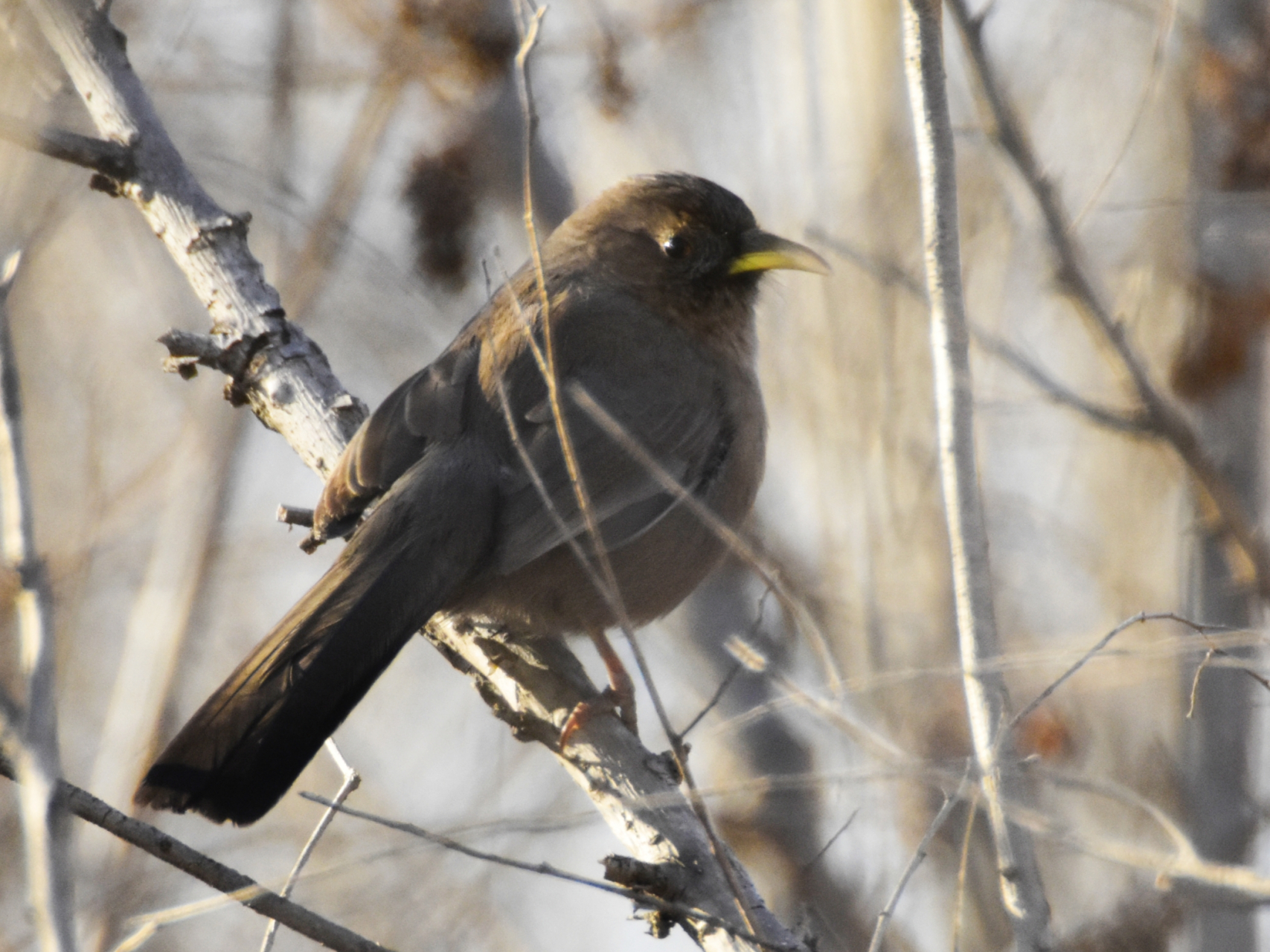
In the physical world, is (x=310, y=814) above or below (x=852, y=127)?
below

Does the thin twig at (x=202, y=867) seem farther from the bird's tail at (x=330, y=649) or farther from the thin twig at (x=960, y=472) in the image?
the thin twig at (x=960, y=472)

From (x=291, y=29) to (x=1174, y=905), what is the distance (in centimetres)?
509

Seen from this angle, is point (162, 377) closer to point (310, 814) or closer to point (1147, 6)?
point (310, 814)

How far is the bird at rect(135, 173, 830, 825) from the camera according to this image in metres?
3.14

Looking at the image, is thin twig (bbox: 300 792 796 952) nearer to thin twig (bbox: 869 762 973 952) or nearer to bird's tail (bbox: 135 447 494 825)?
thin twig (bbox: 869 762 973 952)

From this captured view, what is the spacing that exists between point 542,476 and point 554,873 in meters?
1.65

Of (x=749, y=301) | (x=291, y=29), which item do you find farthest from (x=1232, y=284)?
(x=291, y=29)

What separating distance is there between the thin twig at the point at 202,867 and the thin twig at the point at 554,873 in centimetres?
19

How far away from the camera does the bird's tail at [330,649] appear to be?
2.97 metres

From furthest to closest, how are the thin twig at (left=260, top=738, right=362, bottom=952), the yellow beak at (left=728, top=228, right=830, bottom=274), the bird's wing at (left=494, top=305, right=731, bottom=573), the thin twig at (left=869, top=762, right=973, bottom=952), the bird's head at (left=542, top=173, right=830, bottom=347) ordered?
the bird's head at (left=542, top=173, right=830, bottom=347)
the yellow beak at (left=728, top=228, right=830, bottom=274)
the bird's wing at (left=494, top=305, right=731, bottom=573)
the thin twig at (left=260, top=738, right=362, bottom=952)
the thin twig at (left=869, top=762, right=973, bottom=952)

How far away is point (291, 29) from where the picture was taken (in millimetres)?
5883

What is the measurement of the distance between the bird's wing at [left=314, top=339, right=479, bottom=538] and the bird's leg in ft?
2.58

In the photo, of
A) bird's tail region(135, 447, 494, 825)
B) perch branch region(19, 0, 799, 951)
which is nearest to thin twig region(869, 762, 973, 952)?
bird's tail region(135, 447, 494, 825)

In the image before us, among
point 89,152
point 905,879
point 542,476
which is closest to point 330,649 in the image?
point 542,476
